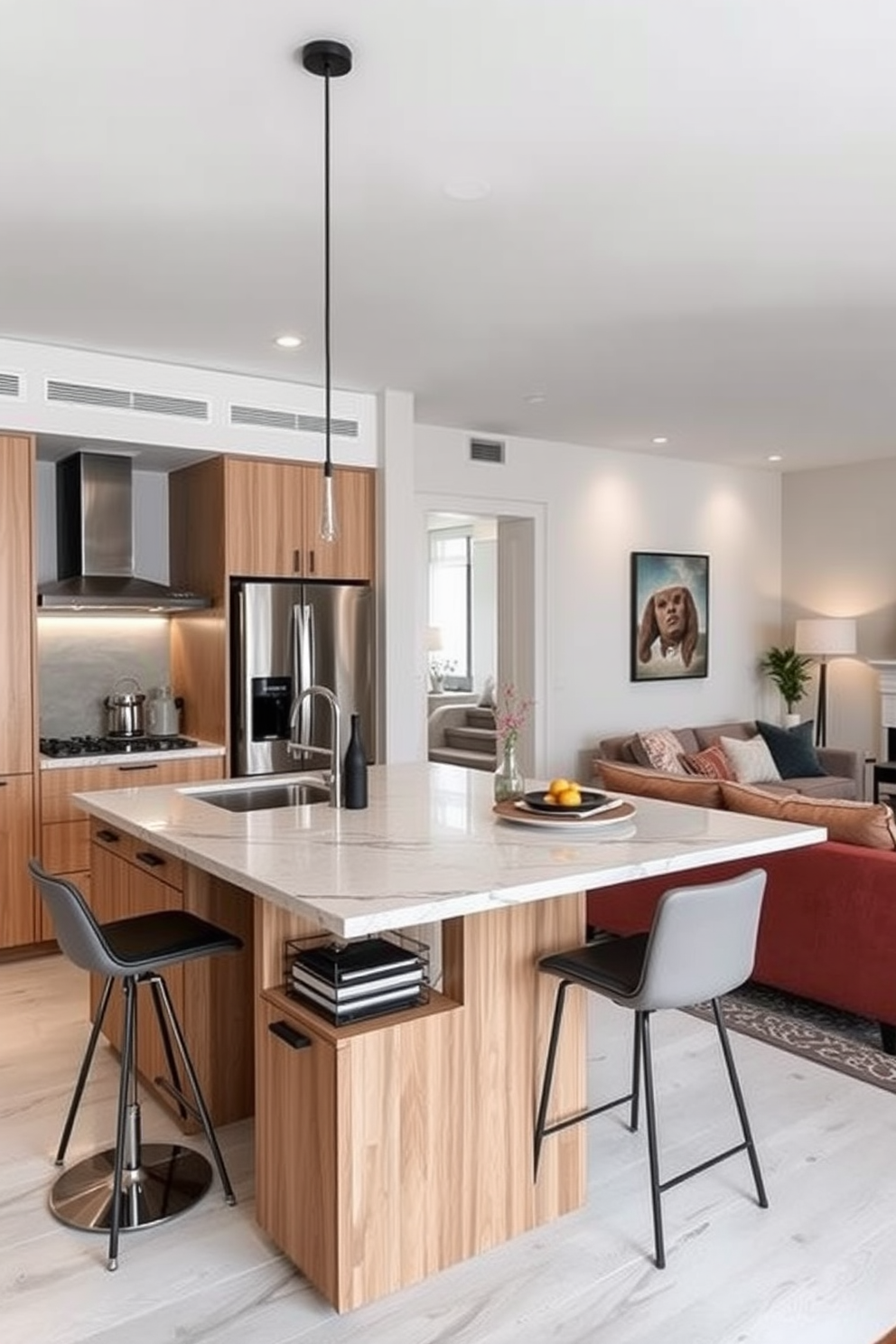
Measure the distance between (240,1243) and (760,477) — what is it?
725 centimetres

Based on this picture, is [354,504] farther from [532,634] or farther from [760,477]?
[760,477]

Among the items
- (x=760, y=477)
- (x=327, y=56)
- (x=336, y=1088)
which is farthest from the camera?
(x=760, y=477)

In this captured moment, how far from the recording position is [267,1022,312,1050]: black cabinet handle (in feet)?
7.16

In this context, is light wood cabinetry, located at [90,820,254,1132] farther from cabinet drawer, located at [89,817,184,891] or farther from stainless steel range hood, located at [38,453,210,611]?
Answer: stainless steel range hood, located at [38,453,210,611]

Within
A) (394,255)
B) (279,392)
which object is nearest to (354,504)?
(279,392)

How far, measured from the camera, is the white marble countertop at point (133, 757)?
4.59 m

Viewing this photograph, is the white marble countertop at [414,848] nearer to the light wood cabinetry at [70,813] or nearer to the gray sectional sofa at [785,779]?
the light wood cabinetry at [70,813]

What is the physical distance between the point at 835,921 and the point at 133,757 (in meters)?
3.11

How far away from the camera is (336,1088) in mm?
2107

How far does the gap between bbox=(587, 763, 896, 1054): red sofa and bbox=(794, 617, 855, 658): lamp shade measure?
402cm

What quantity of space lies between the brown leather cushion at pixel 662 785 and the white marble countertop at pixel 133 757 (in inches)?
75.1

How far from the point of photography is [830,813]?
3.75 meters

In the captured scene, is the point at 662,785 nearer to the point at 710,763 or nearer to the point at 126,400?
the point at 710,763

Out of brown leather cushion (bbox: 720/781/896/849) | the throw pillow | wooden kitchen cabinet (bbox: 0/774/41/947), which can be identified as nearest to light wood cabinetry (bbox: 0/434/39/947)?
wooden kitchen cabinet (bbox: 0/774/41/947)
